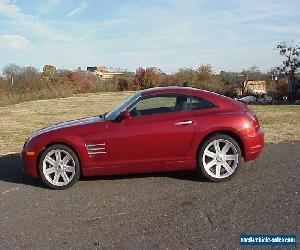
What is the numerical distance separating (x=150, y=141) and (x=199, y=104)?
98 cm

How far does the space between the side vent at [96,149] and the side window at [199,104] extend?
A: 1.49m

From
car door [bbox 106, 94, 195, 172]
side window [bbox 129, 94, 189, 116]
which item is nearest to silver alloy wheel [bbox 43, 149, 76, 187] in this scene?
car door [bbox 106, 94, 195, 172]

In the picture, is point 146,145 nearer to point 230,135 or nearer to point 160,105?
point 160,105

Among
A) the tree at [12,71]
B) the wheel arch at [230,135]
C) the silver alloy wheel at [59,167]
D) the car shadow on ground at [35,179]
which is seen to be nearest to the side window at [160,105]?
the wheel arch at [230,135]

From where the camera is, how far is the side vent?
561 centimetres

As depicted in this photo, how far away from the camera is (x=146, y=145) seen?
5594 millimetres

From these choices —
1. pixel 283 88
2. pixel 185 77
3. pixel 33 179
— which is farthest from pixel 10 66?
pixel 33 179

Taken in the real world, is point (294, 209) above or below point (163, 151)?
below

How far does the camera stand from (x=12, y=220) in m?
4.53

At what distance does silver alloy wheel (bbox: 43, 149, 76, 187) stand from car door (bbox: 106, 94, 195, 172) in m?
0.61

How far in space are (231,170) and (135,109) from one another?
5.62 ft

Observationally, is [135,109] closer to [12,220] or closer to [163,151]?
[163,151]

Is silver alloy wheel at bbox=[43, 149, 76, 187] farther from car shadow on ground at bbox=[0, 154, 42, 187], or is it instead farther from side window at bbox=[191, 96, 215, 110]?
side window at bbox=[191, 96, 215, 110]

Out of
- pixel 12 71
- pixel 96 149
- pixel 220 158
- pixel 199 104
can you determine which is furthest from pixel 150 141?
pixel 12 71
